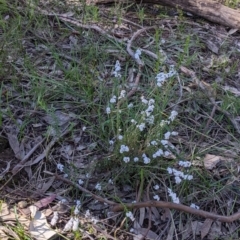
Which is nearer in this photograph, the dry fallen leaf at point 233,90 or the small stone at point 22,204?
the small stone at point 22,204

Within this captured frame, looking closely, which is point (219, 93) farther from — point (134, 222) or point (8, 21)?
point (8, 21)

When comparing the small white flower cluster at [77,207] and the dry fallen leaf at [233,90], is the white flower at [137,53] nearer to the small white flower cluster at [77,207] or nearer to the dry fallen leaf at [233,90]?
the dry fallen leaf at [233,90]

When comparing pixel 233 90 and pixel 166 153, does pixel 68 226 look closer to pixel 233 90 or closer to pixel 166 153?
pixel 166 153

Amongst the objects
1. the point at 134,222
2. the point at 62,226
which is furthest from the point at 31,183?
the point at 134,222

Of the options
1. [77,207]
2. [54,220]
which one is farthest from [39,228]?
[77,207]

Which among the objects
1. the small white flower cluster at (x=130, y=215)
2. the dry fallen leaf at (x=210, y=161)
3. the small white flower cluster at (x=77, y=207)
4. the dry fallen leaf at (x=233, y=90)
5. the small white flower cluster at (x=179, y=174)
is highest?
the dry fallen leaf at (x=233, y=90)

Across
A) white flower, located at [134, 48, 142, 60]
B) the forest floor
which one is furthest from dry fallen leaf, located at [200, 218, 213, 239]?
white flower, located at [134, 48, 142, 60]

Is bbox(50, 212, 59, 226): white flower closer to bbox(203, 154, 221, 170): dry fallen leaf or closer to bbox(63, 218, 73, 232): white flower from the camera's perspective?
bbox(63, 218, 73, 232): white flower

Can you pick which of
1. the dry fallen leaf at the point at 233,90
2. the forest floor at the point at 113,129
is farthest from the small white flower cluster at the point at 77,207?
the dry fallen leaf at the point at 233,90
